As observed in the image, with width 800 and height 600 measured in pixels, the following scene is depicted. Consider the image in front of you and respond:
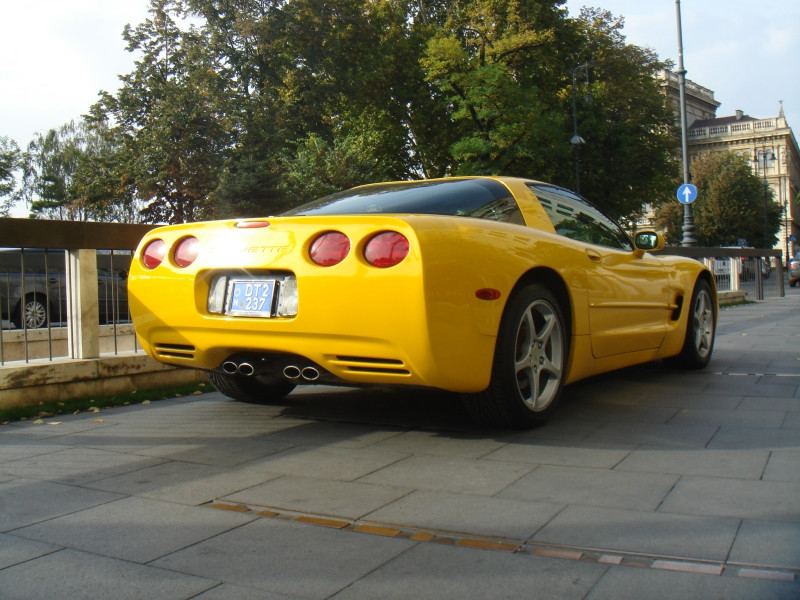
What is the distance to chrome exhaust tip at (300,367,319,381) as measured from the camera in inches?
166

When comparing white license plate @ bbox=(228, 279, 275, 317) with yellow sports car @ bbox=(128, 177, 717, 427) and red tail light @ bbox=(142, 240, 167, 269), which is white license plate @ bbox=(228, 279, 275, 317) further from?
red tail light @ bbox=(142, 240, 167, 269)

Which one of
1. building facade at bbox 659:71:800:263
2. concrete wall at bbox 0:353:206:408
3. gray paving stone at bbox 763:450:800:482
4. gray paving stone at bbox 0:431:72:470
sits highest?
building facade at bbox 659:71:800:263

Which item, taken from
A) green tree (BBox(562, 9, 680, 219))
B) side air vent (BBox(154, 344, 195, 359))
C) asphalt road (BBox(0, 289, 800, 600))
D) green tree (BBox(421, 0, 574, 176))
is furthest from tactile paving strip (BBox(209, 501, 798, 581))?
green tree (BBox(562, 9, 680, 219))

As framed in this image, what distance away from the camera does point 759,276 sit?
73.0 feet

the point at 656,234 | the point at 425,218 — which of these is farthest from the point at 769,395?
the point at 425,218

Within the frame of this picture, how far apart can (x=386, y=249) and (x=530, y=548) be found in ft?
5.40

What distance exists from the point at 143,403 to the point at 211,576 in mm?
3488

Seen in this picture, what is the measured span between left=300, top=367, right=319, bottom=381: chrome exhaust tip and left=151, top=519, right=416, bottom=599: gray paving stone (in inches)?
51.1

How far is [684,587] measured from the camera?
2342 mm

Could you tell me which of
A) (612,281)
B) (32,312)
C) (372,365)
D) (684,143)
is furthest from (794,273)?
(372,365)

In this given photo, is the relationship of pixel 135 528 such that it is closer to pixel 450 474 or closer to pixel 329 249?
pixel 450 474

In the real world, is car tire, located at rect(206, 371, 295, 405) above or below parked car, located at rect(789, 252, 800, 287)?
below

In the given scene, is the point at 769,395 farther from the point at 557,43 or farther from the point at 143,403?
the point at 557,43

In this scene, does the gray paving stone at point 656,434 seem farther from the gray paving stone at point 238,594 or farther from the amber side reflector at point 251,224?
the gray paving stone at point 238,594
